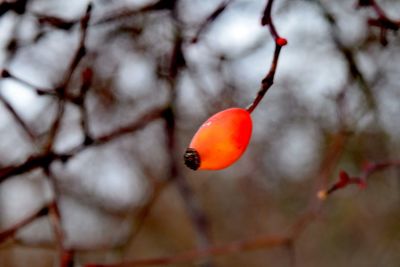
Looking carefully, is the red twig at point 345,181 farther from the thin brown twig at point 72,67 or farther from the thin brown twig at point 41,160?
the thin brown twig at point 72,67

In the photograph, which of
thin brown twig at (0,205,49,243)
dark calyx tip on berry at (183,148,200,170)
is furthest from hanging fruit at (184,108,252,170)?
thin brown twig at (0,205,49,243)

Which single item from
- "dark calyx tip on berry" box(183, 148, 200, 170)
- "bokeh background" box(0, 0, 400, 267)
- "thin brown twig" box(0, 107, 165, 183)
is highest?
"dark calyx tip on berry" box(183, 148, 200, 170)

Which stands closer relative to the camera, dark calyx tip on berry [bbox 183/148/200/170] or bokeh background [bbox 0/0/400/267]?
dark calyx tip on berry [bbox 183/148/200/170]

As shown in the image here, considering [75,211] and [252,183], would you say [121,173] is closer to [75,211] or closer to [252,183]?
[75,211]

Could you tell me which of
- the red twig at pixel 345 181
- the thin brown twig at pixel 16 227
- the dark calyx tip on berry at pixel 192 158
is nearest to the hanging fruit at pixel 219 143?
the dark calyx tip on berry at pixel 192 158

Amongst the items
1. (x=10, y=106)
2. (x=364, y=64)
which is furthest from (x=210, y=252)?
(x=364, y=64)

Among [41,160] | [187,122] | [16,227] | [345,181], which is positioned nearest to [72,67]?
[41,160]

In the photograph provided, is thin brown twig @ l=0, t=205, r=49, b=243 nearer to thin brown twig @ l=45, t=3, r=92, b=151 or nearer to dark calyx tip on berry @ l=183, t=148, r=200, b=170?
thin brown twig @ l=45, t=3, r=92, b=151
